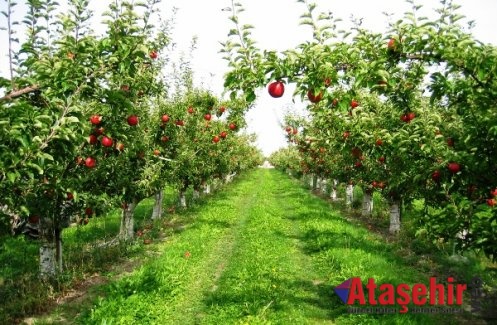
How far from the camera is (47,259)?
9.69m

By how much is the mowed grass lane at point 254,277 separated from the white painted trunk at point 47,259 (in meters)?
1.76

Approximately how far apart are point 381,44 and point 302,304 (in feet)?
19.0

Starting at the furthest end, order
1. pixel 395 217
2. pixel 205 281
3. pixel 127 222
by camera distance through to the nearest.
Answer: pixel 395 217 < pixel 127 222 < pixel 205 281

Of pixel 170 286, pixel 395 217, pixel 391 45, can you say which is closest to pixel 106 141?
pixel 391 45

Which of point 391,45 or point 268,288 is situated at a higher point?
point 391,45

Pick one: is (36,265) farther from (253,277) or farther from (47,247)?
(253,277)

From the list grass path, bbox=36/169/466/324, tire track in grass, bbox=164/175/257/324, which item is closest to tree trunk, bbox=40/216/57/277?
grass path, bbox=36/169/466/324

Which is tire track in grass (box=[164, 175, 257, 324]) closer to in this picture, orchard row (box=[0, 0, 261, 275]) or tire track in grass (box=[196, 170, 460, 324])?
tire track in grass (box=[196, 170, 460, 324])

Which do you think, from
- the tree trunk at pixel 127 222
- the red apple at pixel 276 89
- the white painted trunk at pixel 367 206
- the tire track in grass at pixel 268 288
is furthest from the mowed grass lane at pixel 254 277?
the white painted trunk at pixel 367 206

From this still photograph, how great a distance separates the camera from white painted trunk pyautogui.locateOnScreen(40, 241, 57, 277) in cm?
963

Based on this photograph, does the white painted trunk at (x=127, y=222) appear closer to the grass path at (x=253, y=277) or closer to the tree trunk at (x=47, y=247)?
the grass path at (x=253, y=277)

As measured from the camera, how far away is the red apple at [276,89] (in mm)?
4641

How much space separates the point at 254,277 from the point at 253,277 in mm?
26

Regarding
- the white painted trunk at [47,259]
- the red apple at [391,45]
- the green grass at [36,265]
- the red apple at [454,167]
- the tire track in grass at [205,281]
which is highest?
the red apple at [391,45]
